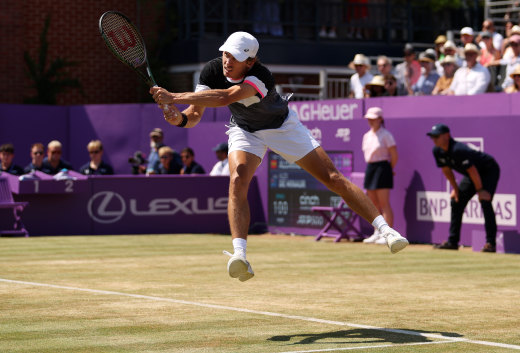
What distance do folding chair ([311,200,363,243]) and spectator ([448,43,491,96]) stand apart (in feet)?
8.65

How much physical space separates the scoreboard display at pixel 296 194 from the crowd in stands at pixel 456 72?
1473mm

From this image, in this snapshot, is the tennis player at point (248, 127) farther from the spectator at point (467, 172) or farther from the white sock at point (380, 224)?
the spectator at point (467, 172)

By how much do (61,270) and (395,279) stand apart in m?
3.80

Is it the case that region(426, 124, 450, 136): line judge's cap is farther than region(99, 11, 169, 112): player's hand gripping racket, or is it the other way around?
region(426, 124, 450, 136): line judge's cap

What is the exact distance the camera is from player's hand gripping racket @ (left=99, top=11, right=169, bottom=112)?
8.73 metres

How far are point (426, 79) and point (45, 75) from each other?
35.4 feet

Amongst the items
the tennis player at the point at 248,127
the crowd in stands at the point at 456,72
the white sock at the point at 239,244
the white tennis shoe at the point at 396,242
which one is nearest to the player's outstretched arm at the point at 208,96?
the tennis player at the point at 248,127

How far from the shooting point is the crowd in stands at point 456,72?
17969mm

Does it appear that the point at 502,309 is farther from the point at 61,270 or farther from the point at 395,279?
the point at 61,270

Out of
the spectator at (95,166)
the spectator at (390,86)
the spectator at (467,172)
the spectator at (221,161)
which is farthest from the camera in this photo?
the spectator at (221,161)

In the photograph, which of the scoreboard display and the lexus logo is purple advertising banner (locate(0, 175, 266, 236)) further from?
the scoreboard display

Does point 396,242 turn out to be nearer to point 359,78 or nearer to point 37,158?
point 37,158

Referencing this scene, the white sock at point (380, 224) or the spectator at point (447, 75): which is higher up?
the spectator at point (447, 75)

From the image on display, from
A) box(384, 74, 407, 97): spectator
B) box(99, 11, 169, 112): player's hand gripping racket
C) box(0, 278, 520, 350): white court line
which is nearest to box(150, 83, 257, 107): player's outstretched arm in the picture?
box(99, 11, 169, 112): player's hand gripping racket
